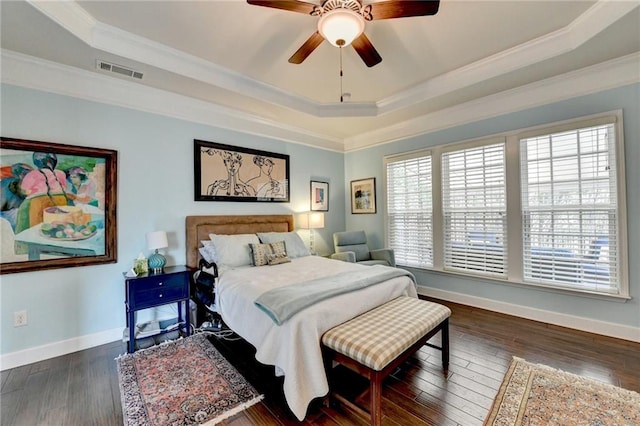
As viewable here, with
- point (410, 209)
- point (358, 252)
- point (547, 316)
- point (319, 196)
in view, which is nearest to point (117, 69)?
point (319, 196)

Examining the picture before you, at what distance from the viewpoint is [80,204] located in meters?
2.67

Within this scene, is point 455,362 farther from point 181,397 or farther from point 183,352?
point 183,352

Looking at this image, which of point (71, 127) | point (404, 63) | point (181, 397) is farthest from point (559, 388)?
point (71, 127)

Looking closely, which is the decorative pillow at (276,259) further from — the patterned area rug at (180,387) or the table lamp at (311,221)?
the table lamp at (311,221)

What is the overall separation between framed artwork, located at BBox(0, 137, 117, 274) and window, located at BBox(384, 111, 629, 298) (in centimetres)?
407

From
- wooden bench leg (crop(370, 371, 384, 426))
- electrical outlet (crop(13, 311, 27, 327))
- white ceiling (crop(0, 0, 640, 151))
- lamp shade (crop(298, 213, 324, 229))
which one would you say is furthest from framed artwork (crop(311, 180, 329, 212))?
electrical outlet (crop(13, 311, 27, 327))

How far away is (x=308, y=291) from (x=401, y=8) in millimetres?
2093

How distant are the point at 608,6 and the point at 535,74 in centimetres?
79

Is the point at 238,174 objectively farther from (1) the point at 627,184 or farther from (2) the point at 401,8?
(1) the point at 627,184

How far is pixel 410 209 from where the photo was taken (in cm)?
443

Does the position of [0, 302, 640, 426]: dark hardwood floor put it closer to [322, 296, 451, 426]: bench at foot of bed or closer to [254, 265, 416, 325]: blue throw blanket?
[322, 296, 451, 426]: bench at foot of bed

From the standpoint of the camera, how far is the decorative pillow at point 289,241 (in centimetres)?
363

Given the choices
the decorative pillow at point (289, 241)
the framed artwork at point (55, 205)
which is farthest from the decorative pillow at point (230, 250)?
the framed artwork at point (55, 205)

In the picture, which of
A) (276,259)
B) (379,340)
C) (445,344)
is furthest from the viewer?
(276,259)
